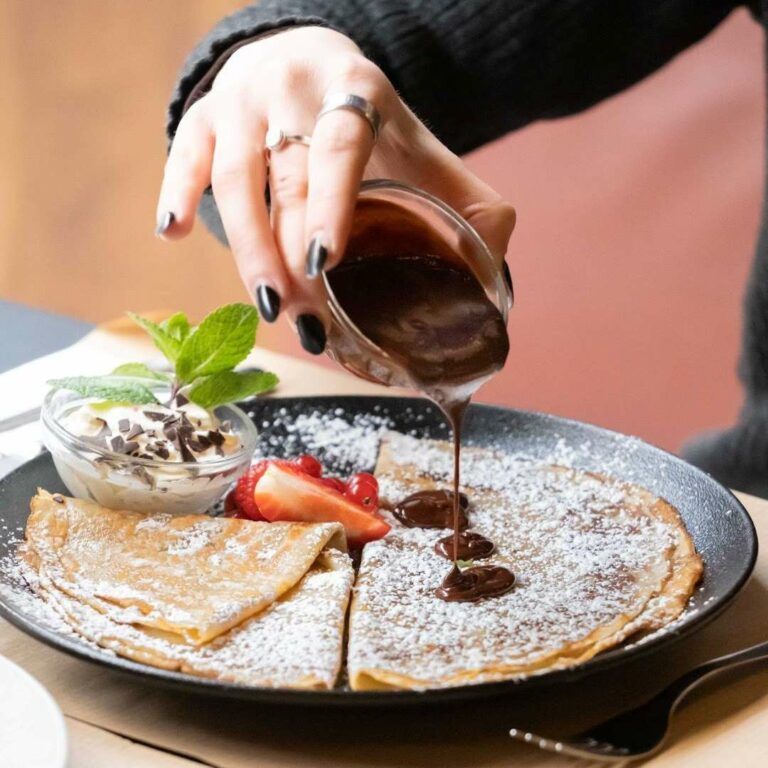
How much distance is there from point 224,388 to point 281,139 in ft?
1.31

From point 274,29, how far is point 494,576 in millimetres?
870

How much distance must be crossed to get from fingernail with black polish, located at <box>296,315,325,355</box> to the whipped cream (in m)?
0.38

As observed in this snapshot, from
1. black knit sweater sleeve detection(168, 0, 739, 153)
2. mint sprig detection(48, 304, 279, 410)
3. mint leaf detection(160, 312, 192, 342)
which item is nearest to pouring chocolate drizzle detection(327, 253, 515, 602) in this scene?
mint sprig detection(48, 304, 279, 410)

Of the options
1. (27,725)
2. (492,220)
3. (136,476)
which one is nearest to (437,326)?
(492,220)

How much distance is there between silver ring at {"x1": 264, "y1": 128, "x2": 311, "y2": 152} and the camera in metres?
1.44

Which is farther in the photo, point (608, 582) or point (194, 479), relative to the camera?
point (194, 479)

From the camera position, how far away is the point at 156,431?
5.23 ft

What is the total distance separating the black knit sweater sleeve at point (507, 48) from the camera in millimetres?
2240

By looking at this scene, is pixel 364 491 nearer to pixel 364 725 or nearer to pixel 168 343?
pixel 168 343

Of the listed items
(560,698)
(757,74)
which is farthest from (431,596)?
(757,74)

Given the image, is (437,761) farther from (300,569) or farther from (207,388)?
(207,388)

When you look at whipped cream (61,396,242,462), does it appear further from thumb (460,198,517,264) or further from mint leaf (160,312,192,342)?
thumb (460,198,517,264)

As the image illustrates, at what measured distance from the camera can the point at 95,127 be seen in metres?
4.84

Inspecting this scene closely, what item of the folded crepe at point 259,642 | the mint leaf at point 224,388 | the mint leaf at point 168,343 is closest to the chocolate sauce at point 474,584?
the folded crepe at point 259,642
